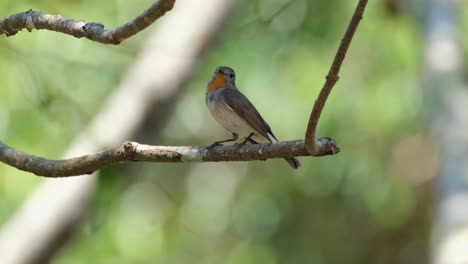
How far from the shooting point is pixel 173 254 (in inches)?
559

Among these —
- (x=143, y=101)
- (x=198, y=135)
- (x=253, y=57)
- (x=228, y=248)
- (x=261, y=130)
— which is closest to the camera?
(x=261, y=130)

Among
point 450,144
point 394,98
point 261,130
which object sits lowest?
point 261,130

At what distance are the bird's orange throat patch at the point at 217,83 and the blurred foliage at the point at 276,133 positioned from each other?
3.75 ft

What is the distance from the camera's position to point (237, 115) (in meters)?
5.10

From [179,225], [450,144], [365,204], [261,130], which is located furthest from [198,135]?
[261,130]

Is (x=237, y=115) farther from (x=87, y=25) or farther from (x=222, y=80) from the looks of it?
(x=87, y=25)

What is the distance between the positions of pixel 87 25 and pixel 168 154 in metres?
0.63

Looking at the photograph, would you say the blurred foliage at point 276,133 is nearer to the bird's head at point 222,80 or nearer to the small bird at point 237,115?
the bird's head at point 222,80

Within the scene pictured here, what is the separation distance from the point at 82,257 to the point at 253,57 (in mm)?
3070

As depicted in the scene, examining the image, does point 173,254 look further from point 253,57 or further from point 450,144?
point 450,144

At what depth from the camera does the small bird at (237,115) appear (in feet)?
16.3

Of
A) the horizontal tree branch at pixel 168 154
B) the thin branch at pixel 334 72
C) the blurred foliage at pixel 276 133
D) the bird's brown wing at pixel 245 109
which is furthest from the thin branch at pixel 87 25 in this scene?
the blurred foliage at pixel 276 133

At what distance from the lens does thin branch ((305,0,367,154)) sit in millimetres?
3008

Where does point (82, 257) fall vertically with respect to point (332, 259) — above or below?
below
